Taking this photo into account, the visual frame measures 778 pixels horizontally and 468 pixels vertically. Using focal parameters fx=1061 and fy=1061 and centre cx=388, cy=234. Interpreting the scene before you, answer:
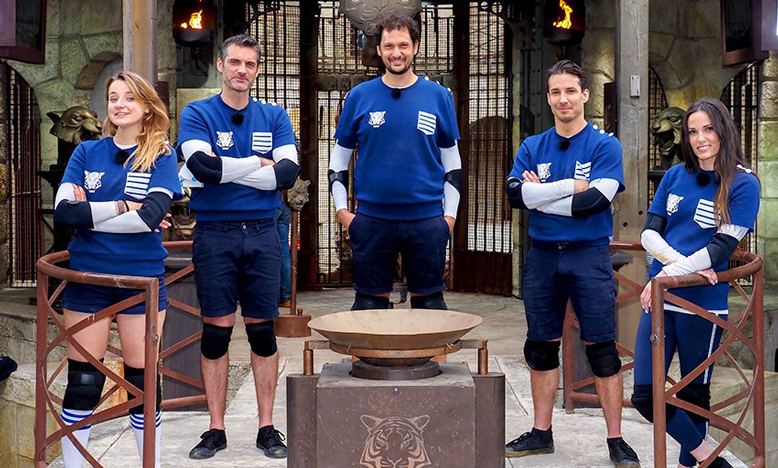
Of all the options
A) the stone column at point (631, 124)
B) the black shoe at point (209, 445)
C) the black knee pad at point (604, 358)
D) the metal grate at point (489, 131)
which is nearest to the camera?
the black knee pad at point (604, 358)

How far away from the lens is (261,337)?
4309mm

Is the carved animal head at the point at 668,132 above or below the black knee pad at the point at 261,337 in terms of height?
above

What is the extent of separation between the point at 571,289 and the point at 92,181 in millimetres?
1868

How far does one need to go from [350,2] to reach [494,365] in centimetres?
267

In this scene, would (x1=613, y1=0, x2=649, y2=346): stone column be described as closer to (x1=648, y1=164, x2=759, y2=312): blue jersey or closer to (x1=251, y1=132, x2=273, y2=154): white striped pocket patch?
(x1=648, y1=164, x2=759, y2=312): blue jersey

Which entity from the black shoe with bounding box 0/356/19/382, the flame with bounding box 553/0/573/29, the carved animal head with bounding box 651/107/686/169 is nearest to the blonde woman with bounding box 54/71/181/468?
the black shoe with bounding box 0/356/19/382

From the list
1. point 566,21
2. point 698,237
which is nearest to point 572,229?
point 698,237

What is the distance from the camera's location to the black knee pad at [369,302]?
436cm

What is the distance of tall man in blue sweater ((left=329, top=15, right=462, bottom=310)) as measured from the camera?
4.22 meters

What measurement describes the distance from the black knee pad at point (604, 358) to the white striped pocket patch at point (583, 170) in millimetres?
666

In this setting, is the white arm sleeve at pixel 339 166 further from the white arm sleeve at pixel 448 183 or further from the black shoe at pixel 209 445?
the black shoe at pixel 209 445

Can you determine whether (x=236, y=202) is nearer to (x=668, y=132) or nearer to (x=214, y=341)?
(x=214, y=341)

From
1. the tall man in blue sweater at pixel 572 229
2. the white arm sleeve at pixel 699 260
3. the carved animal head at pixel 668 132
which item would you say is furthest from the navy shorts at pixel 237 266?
the carved animal head at pixel 668 132

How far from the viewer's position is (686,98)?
32.8 feet
